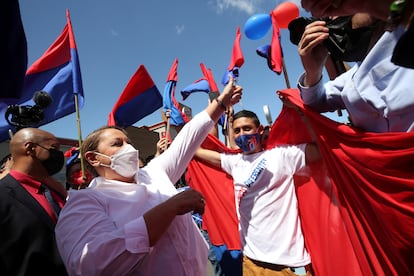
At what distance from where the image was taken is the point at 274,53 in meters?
3.23

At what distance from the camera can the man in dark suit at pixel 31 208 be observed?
67.4 inches

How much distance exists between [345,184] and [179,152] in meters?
1.20

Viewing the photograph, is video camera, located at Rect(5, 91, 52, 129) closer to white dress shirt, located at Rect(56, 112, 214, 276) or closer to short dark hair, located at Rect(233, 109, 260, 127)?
white dress shirt, located at Rect(56, 112, 214, 276)

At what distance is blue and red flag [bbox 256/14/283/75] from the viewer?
10.1 ft

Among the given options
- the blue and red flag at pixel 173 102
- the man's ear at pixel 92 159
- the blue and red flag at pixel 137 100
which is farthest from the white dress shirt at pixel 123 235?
the blue and red flag at pixel 137 100

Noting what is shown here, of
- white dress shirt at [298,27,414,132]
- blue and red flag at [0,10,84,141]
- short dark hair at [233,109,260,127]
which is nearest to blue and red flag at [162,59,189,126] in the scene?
short dark hair at [233,109,260,127]

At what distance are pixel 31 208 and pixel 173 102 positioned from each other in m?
2.32

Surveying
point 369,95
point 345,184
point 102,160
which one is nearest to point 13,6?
point 102,160

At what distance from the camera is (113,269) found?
130 cm

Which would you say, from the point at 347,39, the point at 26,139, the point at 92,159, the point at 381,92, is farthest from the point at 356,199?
the point at 26,139

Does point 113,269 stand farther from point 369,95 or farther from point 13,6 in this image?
point 13,6

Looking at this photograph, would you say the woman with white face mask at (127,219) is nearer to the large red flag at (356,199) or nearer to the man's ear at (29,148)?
the man's ear at (29,148)

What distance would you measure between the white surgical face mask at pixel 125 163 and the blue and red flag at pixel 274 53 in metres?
1.88

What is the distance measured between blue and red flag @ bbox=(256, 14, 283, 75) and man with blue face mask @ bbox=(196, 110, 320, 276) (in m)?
1.08
